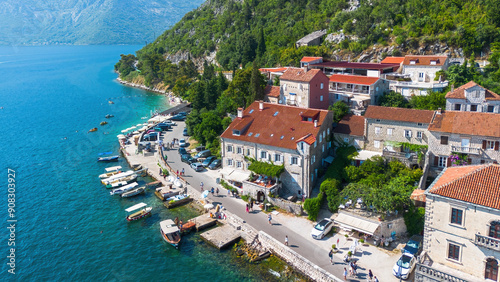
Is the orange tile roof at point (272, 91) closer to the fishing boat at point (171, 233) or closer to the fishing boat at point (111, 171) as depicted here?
the fishing boat at point (111, 171)

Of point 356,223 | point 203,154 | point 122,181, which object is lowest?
point 122,181

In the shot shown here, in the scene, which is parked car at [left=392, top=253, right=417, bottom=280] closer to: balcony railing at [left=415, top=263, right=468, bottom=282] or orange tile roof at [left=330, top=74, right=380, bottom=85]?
balcony railing at [left=415, top=263, right=468, bottom=282]

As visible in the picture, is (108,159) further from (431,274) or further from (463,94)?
(463,94)

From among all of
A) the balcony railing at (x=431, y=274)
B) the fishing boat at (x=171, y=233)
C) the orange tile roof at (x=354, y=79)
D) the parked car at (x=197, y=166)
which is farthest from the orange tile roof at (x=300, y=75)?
the balcony railing at (x=431, y=274)

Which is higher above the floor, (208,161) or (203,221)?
(208,161)

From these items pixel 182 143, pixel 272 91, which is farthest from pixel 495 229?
pixel 182 143

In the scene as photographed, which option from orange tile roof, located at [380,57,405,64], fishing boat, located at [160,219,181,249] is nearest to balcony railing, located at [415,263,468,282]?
fishing boat, located at [160,219,181,249]
